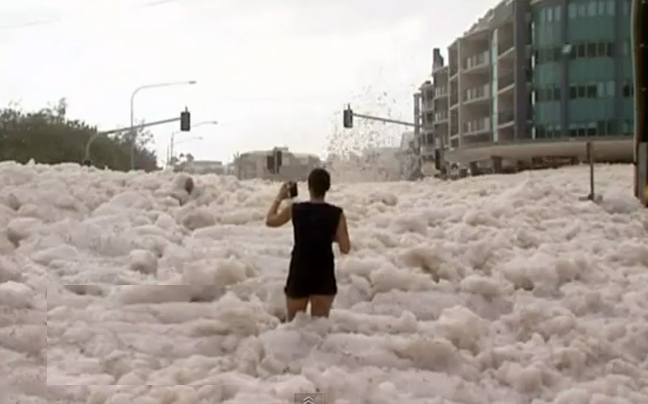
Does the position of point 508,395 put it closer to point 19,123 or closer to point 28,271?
point 28,271

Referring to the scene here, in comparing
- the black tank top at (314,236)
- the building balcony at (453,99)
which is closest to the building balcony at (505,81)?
the building balcony at (453,99)

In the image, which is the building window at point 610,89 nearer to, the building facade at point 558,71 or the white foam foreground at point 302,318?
the building facade at point 558,71

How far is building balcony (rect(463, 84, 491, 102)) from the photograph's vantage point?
189 feet

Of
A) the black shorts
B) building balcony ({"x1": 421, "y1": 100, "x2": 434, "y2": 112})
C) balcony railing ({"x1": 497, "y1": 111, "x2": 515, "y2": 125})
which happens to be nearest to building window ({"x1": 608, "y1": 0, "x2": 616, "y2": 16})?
balcony railing ({"x1": 497, "y1": 111, "x2": 515, "y2": 125})

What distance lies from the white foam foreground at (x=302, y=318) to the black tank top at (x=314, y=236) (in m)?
0.44

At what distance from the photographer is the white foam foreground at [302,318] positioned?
20.1 feet

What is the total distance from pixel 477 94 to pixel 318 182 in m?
54.2

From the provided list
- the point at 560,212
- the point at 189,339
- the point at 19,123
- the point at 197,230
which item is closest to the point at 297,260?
the point at 189,339

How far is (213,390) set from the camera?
579 centimetres

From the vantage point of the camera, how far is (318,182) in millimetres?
6723

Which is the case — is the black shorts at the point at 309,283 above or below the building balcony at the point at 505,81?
below

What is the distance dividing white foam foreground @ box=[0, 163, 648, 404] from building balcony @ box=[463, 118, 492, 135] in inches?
→ 1810

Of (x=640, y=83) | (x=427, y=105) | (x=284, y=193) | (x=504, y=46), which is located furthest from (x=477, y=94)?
(x=284, y=193)

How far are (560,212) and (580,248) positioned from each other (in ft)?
5.38
